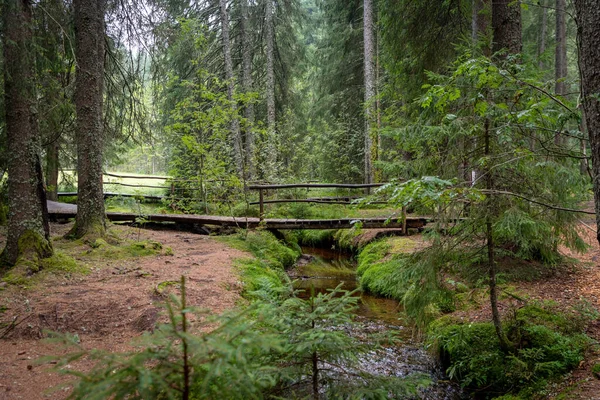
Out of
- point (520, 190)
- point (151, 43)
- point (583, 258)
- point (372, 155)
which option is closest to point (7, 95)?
point (151, 43)

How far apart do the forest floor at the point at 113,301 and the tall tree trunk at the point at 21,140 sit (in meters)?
0.64

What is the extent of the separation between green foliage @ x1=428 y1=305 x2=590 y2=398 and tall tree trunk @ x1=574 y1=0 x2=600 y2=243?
1.57 m

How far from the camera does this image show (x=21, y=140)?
4.98 meters

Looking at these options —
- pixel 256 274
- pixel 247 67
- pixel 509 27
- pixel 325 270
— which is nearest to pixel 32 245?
pixel 256 274

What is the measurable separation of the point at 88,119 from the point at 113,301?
4007mm

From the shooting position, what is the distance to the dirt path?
2922 mm

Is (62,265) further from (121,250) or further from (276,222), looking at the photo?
(276,222)

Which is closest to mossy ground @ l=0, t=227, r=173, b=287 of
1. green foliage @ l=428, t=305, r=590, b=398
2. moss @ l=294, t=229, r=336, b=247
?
green foliage @ l=428, t=305, r=590, b=398

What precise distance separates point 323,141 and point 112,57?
1093cm

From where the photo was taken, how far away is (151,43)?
8.20 meters

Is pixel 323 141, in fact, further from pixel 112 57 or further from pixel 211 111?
pixel 112 57

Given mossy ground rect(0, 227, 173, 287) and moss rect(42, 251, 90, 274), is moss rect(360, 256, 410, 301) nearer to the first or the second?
mossy ground rect(0, 227, 173, 287)

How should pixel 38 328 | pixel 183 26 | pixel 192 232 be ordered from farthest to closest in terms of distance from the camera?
pixel 192 232
pixel 183 26
pixel 38 328

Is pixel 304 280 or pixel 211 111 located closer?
pixel 304 280
